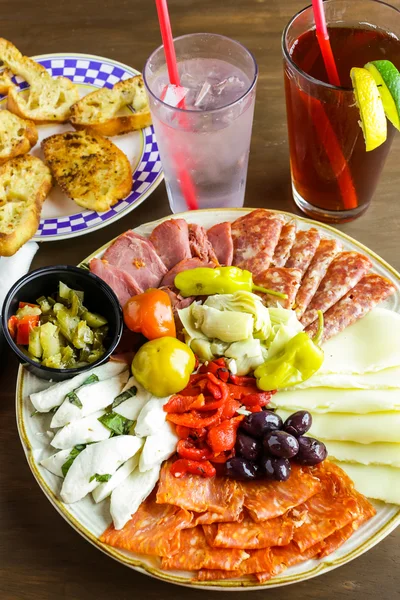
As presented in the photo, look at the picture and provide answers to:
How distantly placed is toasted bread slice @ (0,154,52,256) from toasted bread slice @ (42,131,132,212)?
0.06 meters

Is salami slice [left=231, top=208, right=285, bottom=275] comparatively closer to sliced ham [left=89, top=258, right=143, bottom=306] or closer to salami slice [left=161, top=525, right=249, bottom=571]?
sliced ham [left=89, top=258, right=143, bottom=306]

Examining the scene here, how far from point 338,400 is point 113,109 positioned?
1608 millimetres

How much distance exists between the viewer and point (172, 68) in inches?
81.2

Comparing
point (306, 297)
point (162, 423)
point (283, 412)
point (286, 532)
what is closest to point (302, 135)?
point (306, 297)

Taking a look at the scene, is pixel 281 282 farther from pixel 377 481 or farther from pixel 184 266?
pixel 377 481

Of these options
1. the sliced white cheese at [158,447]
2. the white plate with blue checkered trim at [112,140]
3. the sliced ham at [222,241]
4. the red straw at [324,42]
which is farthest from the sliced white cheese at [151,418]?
the red straw at [324,42]

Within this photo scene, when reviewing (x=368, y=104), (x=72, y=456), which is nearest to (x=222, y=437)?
(x=72, y=456)

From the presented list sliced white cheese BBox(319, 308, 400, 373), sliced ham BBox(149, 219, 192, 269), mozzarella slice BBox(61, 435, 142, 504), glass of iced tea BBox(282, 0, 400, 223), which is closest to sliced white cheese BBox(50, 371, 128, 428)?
mozzarella slice BBox(61, 435, 142, 504)

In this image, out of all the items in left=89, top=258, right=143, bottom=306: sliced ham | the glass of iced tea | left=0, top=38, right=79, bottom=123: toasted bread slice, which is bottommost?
left=89, top=258, right=143, bottom=306: sliced ham

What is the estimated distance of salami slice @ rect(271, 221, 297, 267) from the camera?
6.98ft

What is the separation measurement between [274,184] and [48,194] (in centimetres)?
92

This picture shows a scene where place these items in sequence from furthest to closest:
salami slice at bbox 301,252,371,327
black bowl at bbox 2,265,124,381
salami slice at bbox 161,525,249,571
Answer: salami slice at bbox 301,252,371,327, black bowl at bbox 2,265,124,381, salami slice at bbox 161,525,249,571

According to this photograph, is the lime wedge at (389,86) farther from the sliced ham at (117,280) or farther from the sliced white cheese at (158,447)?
the sliced white cheese at (158,447)

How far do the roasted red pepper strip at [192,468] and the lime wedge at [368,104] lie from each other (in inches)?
41.8
